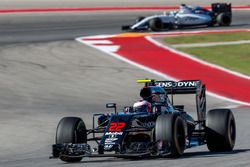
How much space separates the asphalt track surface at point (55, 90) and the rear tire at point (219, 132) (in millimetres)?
269

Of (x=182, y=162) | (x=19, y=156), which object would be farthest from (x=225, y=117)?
(x=19, y=156)

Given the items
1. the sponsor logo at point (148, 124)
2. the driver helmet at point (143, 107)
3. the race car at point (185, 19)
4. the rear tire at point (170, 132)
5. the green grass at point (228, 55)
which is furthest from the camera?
the race car at point (185, 19)

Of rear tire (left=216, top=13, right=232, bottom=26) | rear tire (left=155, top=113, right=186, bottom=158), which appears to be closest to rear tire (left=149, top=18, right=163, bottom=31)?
rear tire (left=216, top=13, right=232, bottom=26)

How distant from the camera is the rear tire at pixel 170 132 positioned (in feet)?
48.8

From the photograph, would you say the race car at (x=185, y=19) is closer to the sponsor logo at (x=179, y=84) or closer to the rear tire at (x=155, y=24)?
the rear tire at (x=155, y=24)

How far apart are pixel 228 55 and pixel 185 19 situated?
9.25 metres

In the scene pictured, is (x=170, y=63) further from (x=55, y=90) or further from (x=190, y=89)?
(x=190, y=89)

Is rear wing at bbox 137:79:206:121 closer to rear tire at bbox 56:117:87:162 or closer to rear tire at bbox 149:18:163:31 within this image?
rear tire at bbox 56:117:87:162

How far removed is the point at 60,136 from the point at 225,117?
127 inches

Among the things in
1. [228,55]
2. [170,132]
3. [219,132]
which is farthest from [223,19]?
[170,132]

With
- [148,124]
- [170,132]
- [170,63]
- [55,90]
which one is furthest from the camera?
[170,63]

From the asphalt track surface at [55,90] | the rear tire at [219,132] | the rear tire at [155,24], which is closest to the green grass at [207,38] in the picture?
the rear tire at [155,24]

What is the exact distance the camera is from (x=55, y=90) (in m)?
29.4

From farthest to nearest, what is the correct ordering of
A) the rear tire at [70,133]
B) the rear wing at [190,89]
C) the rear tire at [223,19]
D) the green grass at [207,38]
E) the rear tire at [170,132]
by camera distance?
the rear tire at [223,19]
the green grass at [207,38]
the rear wing at [190,89]
the rear tire at [70,133]
the rear tire at [170,132]
